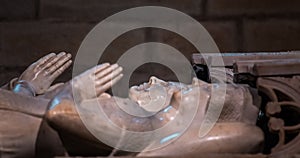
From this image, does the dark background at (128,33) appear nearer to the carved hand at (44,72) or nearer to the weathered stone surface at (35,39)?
the weathered stone surface at (35,39)

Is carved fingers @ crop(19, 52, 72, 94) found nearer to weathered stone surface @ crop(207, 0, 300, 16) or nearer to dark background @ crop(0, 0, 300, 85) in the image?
dark background @ crop(0, 0, 300, 85)

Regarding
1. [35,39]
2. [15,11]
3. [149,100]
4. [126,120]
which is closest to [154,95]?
[149,100]

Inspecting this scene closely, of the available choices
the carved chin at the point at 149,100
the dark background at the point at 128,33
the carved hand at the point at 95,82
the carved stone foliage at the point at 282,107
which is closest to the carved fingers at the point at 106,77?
the carved hand at the point at 95,82

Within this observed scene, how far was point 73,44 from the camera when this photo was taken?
125 inches

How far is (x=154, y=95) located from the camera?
1867mm

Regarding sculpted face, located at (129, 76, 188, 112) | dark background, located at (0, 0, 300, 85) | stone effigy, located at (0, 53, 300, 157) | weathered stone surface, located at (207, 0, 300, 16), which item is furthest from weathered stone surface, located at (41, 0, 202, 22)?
stone effigy, located at (0, 53, 300, 157)

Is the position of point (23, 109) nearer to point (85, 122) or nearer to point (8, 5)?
point (85, 122)

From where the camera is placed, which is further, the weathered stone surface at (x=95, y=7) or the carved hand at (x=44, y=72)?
the weathered stone surface at (x=95, y=7)

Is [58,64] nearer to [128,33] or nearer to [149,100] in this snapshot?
[149,100]

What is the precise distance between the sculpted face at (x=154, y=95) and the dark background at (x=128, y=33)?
47.8 inches

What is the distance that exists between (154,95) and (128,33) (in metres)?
1.37

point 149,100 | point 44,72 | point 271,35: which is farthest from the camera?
point 271,35

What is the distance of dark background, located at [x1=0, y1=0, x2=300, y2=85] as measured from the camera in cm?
318

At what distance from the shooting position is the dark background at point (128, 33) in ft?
10.4
